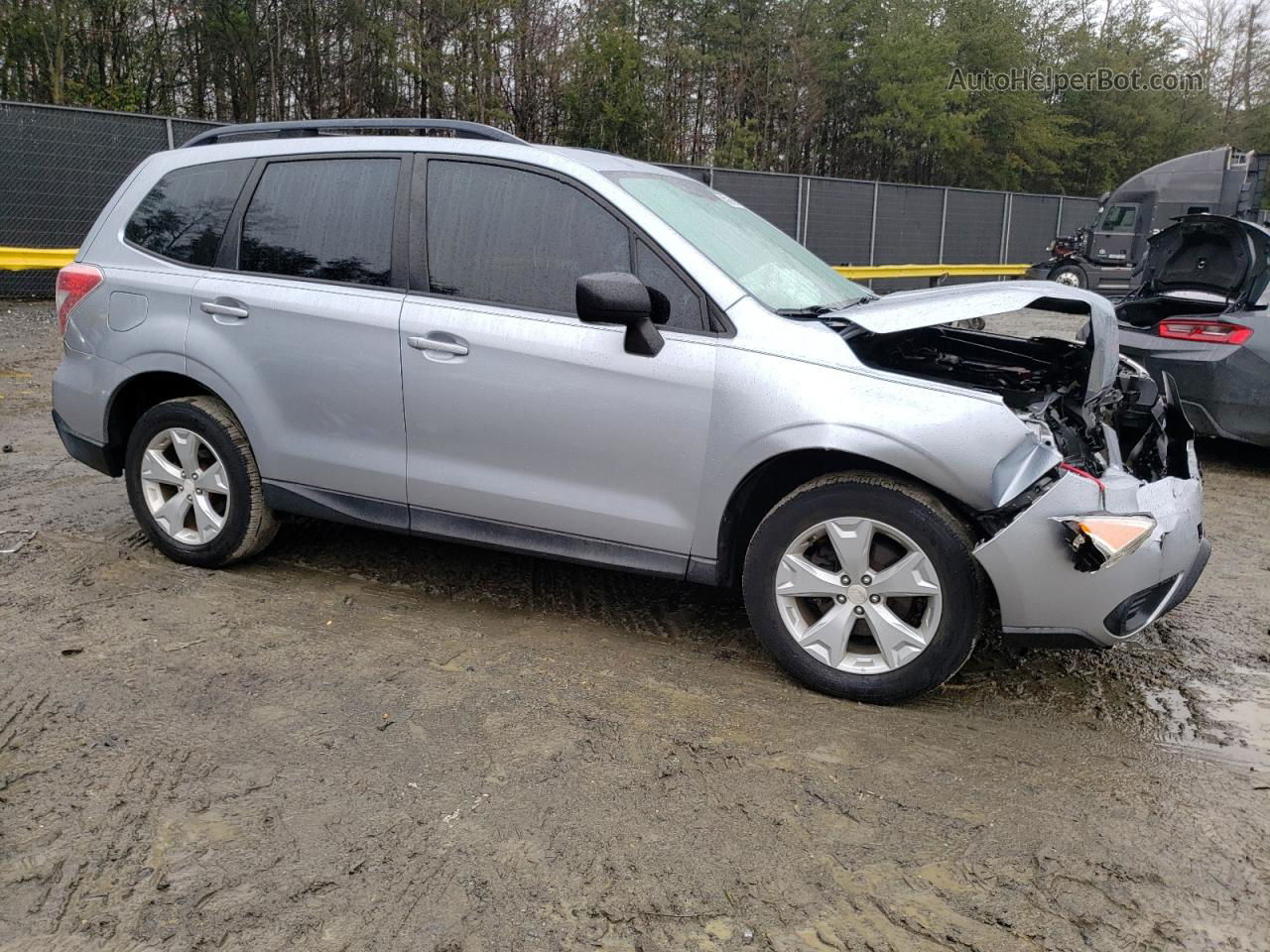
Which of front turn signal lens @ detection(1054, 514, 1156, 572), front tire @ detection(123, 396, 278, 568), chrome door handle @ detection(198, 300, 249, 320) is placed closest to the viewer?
front turn signal lens @ detection(1054, 514, 1156, 572)

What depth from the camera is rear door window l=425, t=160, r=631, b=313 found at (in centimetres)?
379

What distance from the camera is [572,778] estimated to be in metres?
3.01

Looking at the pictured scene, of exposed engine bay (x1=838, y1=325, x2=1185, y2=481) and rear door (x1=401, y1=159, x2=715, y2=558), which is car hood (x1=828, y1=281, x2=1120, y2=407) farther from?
rear door (x1=401, y1=159, x2=715, y2=558)

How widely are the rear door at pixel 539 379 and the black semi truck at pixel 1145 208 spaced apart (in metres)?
19.8

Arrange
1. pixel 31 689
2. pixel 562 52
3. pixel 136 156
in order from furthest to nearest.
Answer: pixel 562 52, pixel 136 156, pixel 31 689

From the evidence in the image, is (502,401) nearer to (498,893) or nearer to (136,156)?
(498,893)

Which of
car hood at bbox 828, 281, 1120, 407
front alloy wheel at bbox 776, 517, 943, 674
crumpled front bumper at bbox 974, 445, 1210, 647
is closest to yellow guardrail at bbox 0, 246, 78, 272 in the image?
car hood at bbox 828, 281, 1120, 407

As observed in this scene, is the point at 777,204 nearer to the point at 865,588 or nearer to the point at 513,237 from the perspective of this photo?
the point at 513,237

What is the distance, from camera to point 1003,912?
96.4 inches

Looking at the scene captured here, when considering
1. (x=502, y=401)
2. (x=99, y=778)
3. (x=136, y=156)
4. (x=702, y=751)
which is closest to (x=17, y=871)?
(x=99, y=778)

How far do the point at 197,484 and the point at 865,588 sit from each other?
9.53 ft

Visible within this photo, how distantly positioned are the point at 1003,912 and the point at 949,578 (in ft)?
3.52
